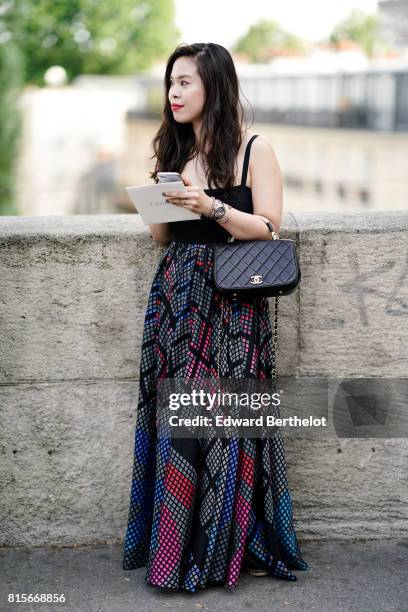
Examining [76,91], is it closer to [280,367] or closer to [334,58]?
[334,58]

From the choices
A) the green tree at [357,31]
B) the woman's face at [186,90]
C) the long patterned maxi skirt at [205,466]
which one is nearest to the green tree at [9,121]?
the woman's face at [186,90]

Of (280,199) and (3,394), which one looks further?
(3,394)

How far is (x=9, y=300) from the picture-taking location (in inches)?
145

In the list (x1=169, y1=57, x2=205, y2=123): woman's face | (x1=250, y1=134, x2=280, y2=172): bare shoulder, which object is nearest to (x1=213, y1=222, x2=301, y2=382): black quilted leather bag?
(x1=250, y1=134, x2=280, y2=172): bare shoulder

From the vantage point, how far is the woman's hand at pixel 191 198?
310cm

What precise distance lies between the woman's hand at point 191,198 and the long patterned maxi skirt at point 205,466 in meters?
0.29

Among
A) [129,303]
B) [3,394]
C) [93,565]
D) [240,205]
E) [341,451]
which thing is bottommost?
[93,565]

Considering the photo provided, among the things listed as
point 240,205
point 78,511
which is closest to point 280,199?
point 240,205

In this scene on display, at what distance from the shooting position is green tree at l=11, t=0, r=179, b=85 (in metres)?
70.4

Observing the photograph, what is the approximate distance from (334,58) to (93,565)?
43.8 meters

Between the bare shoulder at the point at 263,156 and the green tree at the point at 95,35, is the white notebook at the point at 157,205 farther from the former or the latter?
the green tree at the point at 95,35

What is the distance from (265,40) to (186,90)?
106m

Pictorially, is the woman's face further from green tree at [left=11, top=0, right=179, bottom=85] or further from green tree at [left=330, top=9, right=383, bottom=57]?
green tree at [left=330, top=9, right=383, bottom=57]

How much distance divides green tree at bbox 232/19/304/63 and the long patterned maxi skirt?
103 m
